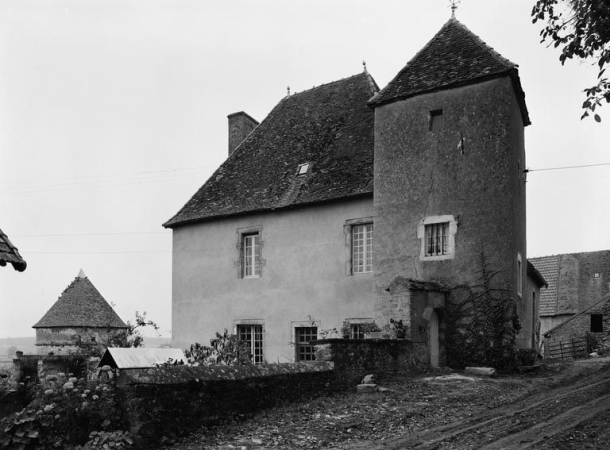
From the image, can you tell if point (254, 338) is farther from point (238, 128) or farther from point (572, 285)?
point (572, 285)

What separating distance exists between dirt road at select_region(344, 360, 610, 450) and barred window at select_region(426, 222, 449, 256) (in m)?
5.65

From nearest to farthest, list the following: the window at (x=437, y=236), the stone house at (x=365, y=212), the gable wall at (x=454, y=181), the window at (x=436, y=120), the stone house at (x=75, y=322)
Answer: the gable wall at (x=454, y=181), the stone house at (x=365, y=212), the window at (x=437, y=236), the window at (x=436, y=120), the stone house at (x=75, y=322)

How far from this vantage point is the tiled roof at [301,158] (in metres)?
18.2

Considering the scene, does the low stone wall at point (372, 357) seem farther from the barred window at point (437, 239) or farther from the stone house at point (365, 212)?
the barred window at point (437, 239)

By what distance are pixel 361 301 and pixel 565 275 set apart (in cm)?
2323

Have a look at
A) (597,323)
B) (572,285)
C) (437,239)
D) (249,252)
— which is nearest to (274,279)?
Result: (249,252)

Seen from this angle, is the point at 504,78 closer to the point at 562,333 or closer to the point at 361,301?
the point at 361,301

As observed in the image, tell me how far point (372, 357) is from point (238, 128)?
1346cm

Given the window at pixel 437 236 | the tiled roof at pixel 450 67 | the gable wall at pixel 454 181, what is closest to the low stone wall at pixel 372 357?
the gable wall at pixel 454 181

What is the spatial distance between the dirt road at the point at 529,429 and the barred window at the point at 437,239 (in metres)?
5.65

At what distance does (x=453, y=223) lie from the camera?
15461mm

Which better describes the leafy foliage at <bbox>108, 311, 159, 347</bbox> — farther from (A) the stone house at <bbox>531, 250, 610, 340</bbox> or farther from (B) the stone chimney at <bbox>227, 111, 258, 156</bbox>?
(A) the stone house at <bbox>531, 250, 610, 340</bbox>

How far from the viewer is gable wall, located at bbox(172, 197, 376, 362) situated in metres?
17.6

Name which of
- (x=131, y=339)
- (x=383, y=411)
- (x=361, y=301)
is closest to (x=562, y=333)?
(x=361, y=301)
